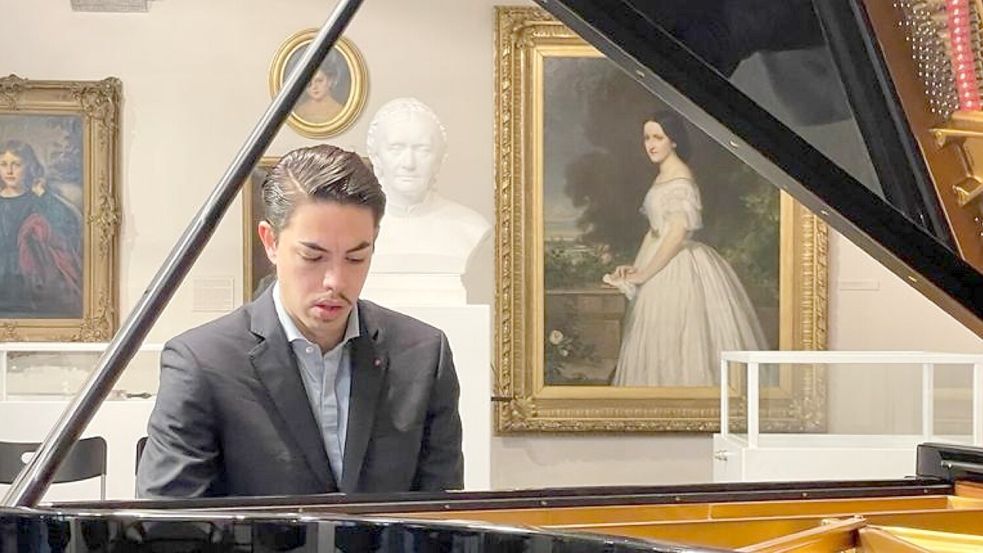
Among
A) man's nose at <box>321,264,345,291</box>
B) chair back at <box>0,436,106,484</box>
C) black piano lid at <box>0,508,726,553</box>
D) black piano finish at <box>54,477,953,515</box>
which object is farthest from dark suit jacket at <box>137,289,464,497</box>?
chair back at <box>0,436,106,484</box>

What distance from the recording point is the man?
7.10 ft

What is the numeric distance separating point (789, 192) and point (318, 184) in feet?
2.68

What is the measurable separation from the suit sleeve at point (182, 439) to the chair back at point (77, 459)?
209cm

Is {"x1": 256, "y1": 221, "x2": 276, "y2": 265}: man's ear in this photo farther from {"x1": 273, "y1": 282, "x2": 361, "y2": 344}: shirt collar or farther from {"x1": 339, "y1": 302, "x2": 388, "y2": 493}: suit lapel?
{"x1": 339, "y1": 302, "x2": 388, "y2": 493}: suit lapel

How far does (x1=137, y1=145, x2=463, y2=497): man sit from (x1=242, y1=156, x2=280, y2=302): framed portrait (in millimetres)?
4041

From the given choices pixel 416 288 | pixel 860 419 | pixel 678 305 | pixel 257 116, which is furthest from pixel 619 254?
Result: pixel 416 288

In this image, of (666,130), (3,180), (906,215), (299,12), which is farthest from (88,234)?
(906,215)

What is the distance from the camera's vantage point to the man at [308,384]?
216 cm

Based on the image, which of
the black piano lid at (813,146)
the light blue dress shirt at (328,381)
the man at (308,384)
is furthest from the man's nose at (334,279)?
the black piano lid at (813,146)

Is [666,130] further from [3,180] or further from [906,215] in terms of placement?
[906,215]

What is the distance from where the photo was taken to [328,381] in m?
2.27

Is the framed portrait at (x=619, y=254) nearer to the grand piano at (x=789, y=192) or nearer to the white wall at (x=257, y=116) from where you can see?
the white wall at (x=257, y=116)

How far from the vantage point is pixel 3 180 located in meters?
6.30

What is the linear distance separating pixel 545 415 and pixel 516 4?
2077 mm
